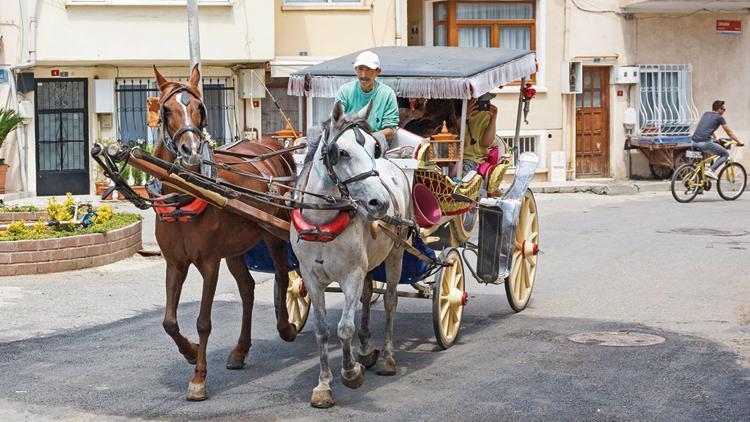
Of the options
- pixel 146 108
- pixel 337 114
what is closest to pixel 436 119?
pixel 337 114

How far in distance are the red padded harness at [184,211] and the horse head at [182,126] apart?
37cm

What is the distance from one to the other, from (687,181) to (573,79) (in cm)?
570

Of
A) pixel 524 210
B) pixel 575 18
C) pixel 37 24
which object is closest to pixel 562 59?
pixel 575 18

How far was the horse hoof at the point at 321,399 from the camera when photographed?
8.23m

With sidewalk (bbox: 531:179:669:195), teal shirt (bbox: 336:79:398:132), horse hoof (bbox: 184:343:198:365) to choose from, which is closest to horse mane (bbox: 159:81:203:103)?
teal shirt (bbox: 336:79:398:132)

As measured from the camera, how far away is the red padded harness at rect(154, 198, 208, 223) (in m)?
8.57

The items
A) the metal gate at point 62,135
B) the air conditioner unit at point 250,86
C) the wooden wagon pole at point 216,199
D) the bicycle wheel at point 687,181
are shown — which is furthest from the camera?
the air conditioner unit at point 250,86

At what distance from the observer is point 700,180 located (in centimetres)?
2288

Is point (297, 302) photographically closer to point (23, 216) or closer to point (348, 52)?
point (23, 216)

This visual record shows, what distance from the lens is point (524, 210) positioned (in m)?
12.4

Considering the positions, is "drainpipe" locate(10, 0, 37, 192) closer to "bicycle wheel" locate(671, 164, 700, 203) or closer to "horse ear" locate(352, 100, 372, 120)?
"bicycle wheel" locate(671, 164, 700, 203)

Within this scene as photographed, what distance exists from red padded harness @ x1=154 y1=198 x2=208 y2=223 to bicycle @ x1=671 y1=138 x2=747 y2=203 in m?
15.7

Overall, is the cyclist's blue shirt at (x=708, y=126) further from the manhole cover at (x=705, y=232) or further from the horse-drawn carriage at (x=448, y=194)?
the horse-drawn carriage at (x=448, y=194)

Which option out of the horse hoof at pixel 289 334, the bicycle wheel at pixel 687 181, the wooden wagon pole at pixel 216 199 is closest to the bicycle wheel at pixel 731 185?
the bicycle wheel at pixel 687 181
